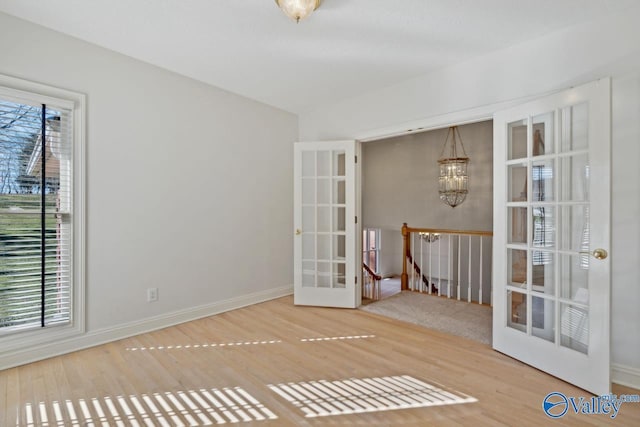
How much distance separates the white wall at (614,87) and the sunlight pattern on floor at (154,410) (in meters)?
2.48

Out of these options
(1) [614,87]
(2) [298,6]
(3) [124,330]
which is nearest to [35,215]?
(3) [124,330]

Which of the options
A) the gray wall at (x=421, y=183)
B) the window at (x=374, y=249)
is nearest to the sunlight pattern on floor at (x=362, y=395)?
the gray wall at (x=421, y=183)

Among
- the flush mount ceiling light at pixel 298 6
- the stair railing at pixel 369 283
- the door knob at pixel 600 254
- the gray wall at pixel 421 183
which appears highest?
the flush mount ceiling light at pixel 298 6

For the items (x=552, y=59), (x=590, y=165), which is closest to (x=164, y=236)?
(x=590, y=165)

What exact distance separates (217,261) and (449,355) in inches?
101

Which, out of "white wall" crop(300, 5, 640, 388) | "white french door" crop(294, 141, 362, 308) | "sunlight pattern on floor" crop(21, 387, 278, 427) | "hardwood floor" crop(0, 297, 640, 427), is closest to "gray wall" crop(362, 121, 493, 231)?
"white french door" crop(294, 141, 362, 308)

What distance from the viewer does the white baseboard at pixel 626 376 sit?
212 centimetres

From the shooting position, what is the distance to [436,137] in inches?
218

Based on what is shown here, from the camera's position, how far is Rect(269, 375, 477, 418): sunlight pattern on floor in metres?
1.90

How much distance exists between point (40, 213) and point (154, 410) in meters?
1.80

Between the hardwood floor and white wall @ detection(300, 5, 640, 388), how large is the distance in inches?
22.8

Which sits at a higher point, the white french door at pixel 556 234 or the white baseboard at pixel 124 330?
the white french door at pixel 556 234

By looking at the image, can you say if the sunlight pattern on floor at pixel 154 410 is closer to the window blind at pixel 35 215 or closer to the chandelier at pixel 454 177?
the window blind at pixel 35 215

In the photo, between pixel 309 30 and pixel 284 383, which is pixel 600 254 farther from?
pixel 309 30
